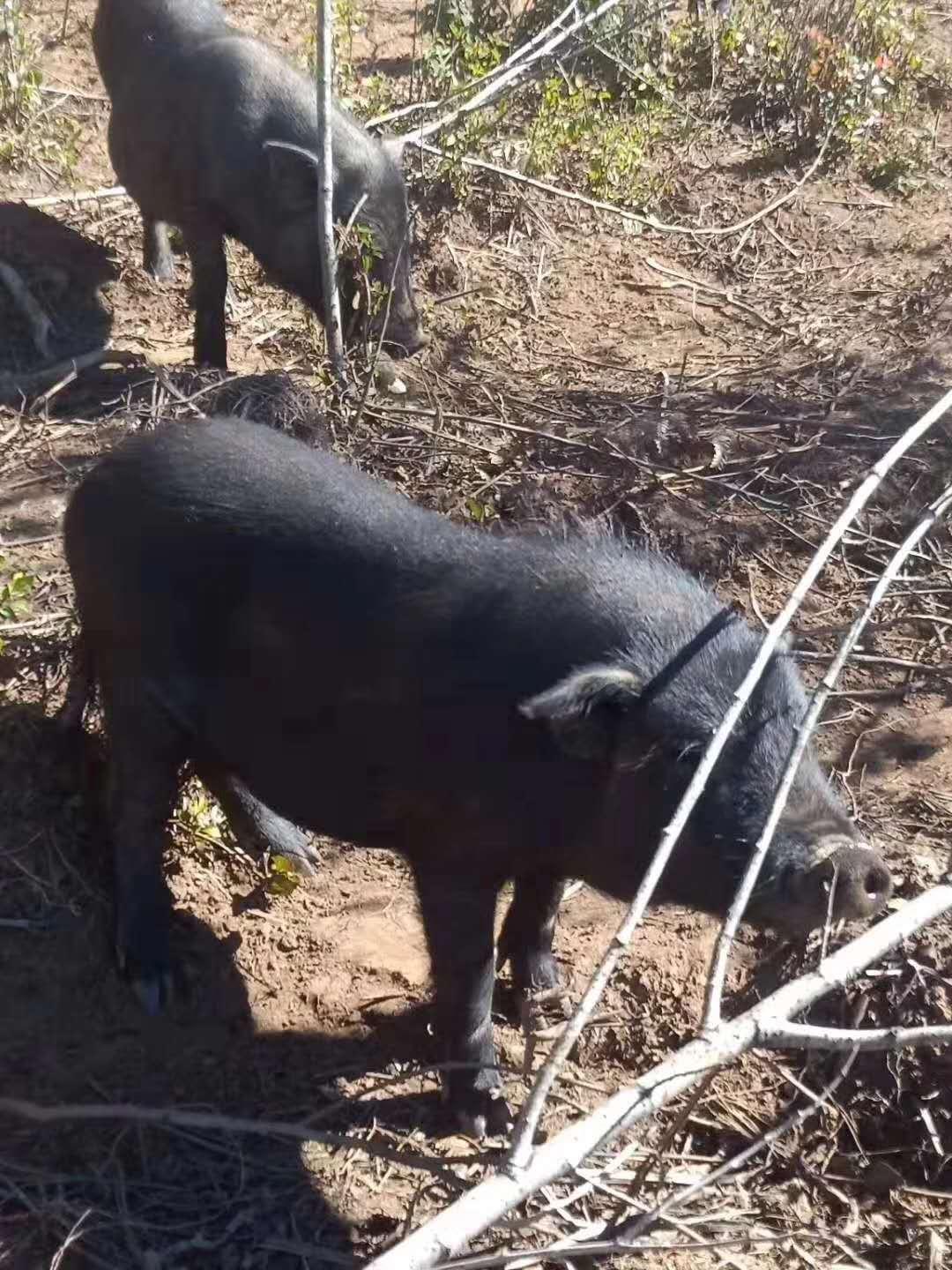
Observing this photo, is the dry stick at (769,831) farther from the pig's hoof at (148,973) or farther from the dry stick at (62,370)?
the dry stick at (62,370)

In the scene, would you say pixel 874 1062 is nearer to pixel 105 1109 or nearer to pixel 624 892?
pixel 624 892

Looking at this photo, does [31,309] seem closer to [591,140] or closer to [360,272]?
[360,272]

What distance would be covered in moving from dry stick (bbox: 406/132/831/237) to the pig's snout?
18.8 feet

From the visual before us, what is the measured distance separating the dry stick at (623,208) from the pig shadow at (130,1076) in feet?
16.4

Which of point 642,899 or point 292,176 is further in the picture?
point 292,176

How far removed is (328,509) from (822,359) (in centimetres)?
397

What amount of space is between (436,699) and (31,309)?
16.5ft

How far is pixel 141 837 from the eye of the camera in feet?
14.2

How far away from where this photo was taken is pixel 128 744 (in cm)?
429

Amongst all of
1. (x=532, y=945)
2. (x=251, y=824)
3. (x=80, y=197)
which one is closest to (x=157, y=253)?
(x=80, y=197)

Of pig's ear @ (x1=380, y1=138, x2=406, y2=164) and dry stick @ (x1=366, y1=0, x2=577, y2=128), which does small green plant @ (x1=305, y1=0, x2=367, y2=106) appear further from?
pig's ear @ (x1=380, y1=138, x2=406, y2=164)

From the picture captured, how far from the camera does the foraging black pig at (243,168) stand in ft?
24.3

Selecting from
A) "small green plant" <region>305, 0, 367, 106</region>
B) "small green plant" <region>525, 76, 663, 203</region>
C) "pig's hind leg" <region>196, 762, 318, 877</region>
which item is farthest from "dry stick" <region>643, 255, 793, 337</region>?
"pig's hind leg" <region>196, 762, 318, 877</region>

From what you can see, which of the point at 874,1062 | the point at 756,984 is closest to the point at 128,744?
the point at 756,984
